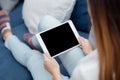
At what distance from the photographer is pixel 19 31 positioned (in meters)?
1.65

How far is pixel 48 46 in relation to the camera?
3.98ft

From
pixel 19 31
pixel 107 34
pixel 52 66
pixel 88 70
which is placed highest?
pixel 107 34

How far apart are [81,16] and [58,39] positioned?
0.34 m

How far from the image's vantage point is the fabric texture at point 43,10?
1495 millimetres

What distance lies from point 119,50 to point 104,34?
0.21 ft

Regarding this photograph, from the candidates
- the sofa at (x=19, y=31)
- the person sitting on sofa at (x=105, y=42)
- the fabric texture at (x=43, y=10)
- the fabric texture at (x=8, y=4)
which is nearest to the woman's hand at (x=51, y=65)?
the sofa at (x=19, y=31)

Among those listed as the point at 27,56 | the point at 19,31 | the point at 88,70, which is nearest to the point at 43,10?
the point at 19,31

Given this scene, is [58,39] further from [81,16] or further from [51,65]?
[81,16]

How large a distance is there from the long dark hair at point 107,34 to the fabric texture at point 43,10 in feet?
2.44

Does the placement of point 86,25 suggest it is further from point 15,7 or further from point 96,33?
point 96,33

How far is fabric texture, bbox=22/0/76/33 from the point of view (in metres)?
1.49

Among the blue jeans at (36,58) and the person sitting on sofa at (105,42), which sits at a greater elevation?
the person sitting on sofa at (105,42)

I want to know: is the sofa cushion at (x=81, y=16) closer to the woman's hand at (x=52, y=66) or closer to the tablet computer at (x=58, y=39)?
the tablet computer at (x=58, y=39)

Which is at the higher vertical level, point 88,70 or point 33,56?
point 88,70
